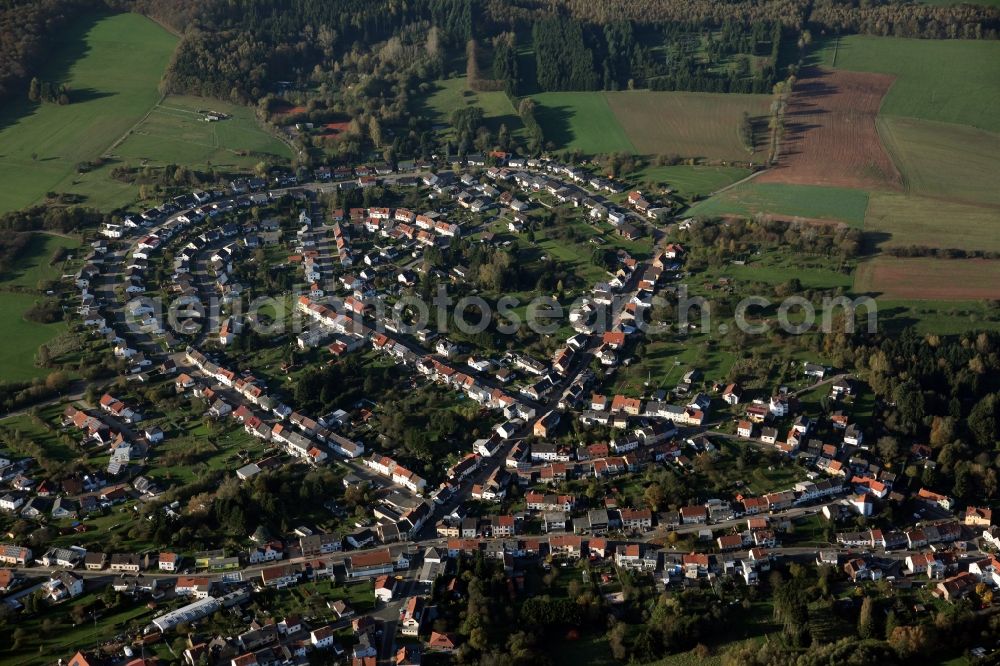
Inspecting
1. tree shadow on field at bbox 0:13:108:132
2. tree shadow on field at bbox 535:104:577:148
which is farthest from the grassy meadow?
tree shadow on field at bbox 535:104:577:148

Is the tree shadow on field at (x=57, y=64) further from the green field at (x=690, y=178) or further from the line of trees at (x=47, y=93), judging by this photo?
the green field at (x=690, y=178)

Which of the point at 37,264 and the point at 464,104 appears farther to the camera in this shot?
the point at 464,104

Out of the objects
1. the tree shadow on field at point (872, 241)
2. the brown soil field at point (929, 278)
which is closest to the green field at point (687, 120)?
the tree shadow on field at point (872, 241)

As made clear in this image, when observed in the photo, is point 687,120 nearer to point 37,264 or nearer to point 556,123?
point 556,123

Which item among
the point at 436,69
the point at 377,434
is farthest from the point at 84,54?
the point at 377,434

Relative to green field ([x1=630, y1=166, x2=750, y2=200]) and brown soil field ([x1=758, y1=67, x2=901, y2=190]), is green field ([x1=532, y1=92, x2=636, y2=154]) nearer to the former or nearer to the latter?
green field ([x1=630, y1=166, x2=750, y2=200])

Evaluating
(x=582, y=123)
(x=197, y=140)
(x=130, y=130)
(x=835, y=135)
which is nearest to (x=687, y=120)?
(x=582, y=123)

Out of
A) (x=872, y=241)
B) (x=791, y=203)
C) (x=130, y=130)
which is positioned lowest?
(x=872, y=241)

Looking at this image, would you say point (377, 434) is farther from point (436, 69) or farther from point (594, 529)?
point (436, 69)

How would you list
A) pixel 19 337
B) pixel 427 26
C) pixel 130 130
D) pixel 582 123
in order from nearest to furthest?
pixel 19 337
pixel 130 130
pixel 582 123
pixel 427 26
